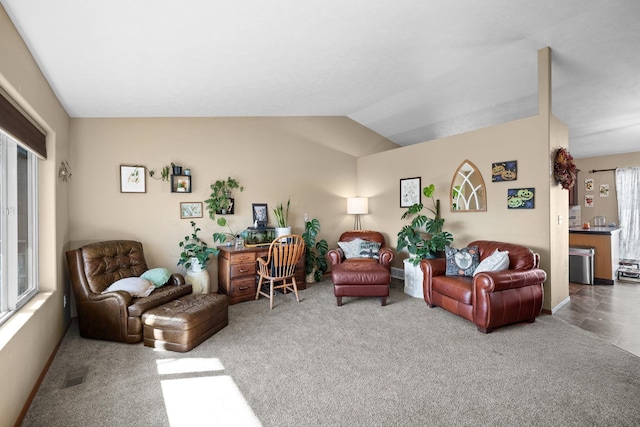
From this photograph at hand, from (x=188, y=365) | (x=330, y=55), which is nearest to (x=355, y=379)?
(x=188, y=365)

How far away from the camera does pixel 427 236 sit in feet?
16.0

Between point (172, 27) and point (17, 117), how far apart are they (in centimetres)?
124

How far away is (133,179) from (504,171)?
487 centimetres

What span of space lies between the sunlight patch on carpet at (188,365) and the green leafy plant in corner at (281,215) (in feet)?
8.70

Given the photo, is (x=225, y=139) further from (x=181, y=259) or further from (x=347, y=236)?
(x=347, y=236)

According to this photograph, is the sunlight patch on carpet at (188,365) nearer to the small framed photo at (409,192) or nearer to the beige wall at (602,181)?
the small framed photo at (409,192)

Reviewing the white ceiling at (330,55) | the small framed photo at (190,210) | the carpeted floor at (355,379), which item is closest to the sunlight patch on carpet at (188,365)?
the carpeted floor at (355,379)

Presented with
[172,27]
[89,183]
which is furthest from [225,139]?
[172,27]

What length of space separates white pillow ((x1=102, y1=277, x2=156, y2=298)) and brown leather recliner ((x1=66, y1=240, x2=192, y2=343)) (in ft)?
0.24

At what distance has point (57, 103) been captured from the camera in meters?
3.13

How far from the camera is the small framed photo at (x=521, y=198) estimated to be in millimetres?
3637

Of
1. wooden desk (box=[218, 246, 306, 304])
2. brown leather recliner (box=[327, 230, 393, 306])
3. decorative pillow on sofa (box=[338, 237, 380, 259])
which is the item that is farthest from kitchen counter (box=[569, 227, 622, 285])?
wooden desk (box=[218, 246, 306, 304])

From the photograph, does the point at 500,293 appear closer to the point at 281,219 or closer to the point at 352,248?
the point at 352,248

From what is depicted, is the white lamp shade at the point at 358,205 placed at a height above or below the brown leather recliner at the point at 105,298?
above
